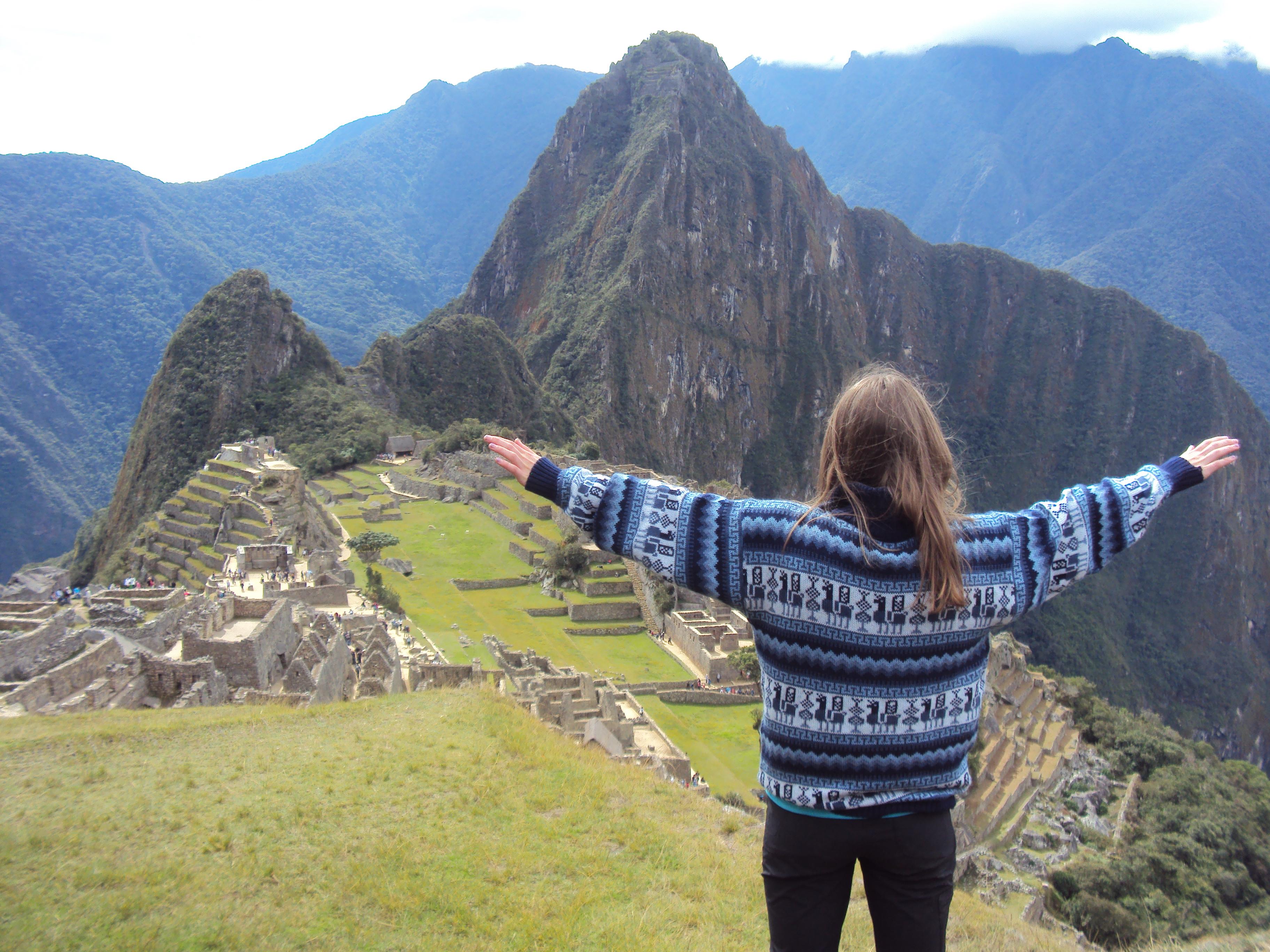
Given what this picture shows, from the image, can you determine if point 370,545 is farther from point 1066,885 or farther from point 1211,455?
point 1211,455

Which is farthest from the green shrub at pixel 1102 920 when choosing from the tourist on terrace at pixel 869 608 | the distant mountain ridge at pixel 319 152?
the distant mountain ridge at pixel 319 152

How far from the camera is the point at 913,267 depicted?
5487 inches

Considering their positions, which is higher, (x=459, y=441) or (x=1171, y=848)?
(x=459, y=441)

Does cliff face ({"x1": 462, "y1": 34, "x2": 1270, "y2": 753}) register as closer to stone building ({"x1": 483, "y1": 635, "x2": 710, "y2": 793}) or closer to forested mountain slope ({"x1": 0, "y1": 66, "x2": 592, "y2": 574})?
forested mountain slope ({"x1": 0, "y1": 66, "x2": 592, "y2": 574})

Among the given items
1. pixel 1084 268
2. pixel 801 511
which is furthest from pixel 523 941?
pixel 1084 268

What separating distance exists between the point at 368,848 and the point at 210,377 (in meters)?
58.3

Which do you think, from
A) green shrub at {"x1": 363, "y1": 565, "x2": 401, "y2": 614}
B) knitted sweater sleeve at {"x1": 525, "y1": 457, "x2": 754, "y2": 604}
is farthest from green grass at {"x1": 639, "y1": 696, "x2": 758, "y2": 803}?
knitted sweater sleeve at {"x1": 525, "y1": 457, "x2": 754, "y2": 604}

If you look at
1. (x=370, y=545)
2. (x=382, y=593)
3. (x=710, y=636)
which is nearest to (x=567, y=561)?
(x=370, y=545)

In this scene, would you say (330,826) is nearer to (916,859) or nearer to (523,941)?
(523,941)

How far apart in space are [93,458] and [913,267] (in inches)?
4580

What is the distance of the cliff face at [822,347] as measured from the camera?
→ 91.2 metres

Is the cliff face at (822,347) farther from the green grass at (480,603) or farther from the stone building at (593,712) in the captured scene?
the stone building at (593,712)

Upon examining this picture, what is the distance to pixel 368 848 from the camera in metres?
5.96

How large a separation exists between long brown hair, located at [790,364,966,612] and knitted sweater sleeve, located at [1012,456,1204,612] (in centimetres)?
24
